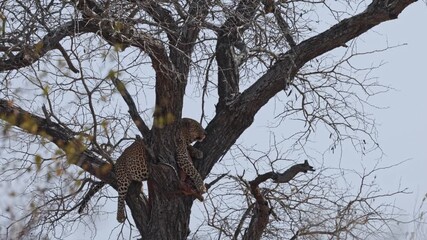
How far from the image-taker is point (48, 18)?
7.64m

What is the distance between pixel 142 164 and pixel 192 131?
0.72 metres

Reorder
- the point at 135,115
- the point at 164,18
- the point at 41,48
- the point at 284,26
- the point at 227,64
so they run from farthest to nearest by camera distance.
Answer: the point at 227,64 → the point at 284,26 → the point at 135,115 → the point at 164,18 → the point at 41,48

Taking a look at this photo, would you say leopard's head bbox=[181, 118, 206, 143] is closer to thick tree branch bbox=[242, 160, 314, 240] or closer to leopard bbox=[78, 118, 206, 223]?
leopard bbox=[78, 118, 206, 223]

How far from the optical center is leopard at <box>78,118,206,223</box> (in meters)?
9.16

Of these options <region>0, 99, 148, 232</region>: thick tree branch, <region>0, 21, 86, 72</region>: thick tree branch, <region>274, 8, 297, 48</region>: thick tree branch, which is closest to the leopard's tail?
<region>0, 99, 148, 232</region>: thick tree branch

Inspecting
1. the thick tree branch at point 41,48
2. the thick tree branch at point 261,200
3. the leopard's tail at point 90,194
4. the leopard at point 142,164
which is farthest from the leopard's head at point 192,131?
the thick tree branch at point 41,48

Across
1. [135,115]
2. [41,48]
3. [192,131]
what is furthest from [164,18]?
[41,48]

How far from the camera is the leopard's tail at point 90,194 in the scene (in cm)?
962

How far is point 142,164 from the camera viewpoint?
9.18m

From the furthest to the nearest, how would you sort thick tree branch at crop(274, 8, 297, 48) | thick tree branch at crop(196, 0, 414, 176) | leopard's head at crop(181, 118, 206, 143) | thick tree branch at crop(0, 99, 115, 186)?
leopard's head at crop(181, 118, 206, 143)
thick tree branch at crop(274, 8, 297, 48)
thick tree branch at crop(196, 0, 414, 176)
thick tree branch at crop(0, 99, 115, 186)

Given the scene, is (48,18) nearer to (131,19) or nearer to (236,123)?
(131,19)

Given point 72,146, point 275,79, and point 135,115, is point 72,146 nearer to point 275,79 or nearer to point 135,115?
point 135,115

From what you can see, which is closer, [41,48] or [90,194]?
[41,48]

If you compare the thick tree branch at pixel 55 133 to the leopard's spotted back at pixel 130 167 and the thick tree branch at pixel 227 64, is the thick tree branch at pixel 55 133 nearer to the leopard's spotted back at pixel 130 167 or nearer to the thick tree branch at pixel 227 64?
the leopard's spotted back at pixel 130 167
